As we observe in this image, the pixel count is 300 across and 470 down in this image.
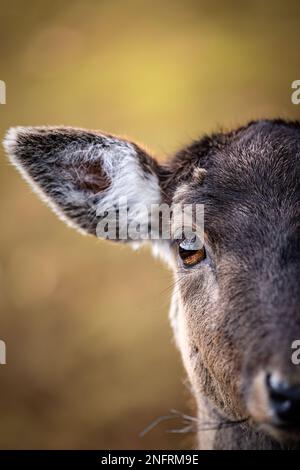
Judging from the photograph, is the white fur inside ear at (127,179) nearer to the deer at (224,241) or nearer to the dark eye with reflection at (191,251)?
the deer at (224,241)

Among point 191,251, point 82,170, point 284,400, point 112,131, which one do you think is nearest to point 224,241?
point 191,251

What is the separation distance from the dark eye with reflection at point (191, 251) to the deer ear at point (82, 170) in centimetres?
73

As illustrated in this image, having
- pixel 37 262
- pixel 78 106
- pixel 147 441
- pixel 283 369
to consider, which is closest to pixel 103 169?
pixel 283 369

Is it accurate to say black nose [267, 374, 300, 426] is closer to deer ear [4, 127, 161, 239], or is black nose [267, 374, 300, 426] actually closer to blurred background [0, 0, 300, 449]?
deer ear [4, 127, 161, 239]

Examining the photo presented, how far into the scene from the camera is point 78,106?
16250mm

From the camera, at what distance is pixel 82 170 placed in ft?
18.5

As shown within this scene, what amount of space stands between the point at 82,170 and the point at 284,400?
291 centimetres

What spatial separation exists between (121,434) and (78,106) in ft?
30.1

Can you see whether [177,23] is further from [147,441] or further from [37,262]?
[147,441]

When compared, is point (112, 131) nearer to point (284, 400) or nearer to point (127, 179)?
point (127, 179)

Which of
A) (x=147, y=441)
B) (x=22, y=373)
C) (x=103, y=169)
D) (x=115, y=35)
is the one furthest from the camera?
→ (x=115, y=35)

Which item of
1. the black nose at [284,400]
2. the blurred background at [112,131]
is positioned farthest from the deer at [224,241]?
the blurred background at [112,131]

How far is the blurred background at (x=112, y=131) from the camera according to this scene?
10.5 meters

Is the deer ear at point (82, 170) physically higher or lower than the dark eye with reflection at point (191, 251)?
higher
